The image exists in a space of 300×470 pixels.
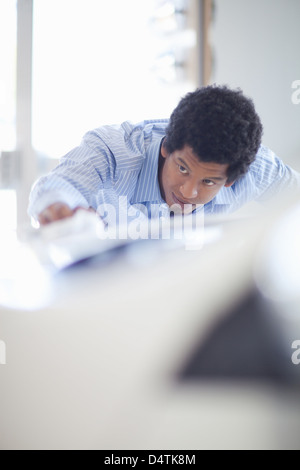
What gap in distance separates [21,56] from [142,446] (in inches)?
53.8

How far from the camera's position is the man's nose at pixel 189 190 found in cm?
76

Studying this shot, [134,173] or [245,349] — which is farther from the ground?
[134,173]

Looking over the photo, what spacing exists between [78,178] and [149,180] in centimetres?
22

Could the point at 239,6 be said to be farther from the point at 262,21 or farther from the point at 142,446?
the point at 142,446

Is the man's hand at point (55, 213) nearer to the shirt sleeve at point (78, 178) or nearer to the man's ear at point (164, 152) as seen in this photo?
the shirt sleeve at point (78, 178)

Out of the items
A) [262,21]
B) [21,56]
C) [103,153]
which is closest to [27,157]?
[21,56]

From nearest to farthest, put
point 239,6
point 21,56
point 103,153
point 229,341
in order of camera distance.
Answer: point 229,341
point 103,153
point 21,56
point 239,6

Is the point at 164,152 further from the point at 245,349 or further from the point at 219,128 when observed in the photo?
the point at 245,349

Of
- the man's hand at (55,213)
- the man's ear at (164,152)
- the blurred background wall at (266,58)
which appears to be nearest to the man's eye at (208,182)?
the man's ear at (164,152)

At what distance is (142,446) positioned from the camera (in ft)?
1.55

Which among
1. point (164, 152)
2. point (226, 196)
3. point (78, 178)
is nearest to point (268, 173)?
point (226, 196)

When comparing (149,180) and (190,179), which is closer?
(190,179)

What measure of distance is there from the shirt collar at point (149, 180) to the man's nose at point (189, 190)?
0.36ft

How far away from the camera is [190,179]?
2.51ft
